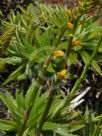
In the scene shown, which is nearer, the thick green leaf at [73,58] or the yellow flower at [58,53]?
the yellow flower at [58,53]

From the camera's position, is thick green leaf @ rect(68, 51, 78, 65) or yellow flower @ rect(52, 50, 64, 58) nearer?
yellow flower @ rect(52, 50, 64, 58)

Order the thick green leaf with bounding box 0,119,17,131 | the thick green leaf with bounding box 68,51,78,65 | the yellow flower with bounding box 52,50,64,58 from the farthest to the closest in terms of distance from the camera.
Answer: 1. the thick green leaf with bounding box 68,51,78,65
2. the thick green leaf with bounding box 0,119,17,131
3. the yellow flower with bounding box 52,50,64,58

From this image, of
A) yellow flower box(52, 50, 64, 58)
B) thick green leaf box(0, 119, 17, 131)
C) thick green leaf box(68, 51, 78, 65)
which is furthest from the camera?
thick green leaf box(68, 51, 78, 65)

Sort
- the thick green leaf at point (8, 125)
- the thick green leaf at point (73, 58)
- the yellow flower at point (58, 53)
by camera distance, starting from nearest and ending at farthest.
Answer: the yellow flower at point (58, 53) → the thick green leaf at point (8, 125) → the thick green leaf at point (73, 58)

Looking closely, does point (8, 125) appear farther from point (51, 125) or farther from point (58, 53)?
point (58, 53)

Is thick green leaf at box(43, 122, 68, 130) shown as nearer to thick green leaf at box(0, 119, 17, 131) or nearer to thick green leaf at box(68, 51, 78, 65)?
thick green leaf at box(0, 119, 17, 131)

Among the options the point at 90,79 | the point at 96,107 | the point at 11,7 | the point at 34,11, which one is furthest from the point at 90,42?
the point at 11,7

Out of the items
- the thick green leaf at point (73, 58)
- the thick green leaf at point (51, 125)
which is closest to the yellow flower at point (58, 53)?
the thick green leaf at point (51, 125)

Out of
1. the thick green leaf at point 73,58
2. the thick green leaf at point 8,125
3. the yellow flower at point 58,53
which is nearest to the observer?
the yellow flower at point 58,53

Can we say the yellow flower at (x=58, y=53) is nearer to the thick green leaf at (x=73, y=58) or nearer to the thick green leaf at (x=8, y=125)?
the thick green leaf at (x=8, y=125)

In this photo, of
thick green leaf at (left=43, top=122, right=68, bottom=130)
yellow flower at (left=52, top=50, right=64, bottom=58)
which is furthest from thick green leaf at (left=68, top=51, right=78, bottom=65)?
yellow flower at (left=52, top=50, right=64, bottom=58)

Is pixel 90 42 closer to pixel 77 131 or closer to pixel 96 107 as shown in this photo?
pixel 96 107

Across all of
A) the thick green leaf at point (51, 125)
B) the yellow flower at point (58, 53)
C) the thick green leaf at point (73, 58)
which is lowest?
the thick green leaf at point (51, 125)
